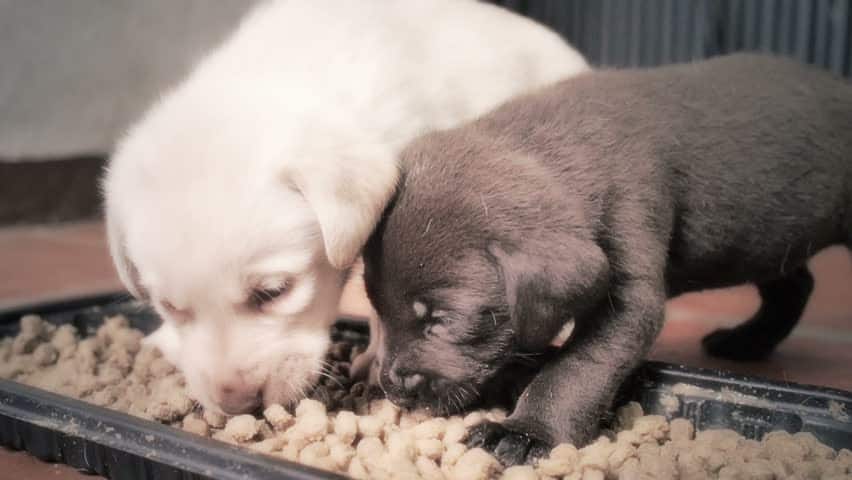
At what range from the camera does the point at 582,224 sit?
5.32ft

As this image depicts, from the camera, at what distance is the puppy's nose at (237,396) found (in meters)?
1.77

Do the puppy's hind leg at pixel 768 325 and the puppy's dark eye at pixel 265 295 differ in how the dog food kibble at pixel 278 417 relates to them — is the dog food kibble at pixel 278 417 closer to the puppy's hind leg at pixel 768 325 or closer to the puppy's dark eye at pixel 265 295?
the puppy's dark eye at pixel 265 295

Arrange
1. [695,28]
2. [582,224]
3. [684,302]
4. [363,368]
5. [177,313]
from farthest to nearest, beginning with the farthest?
[695,28]
[684,302]
[363,368]
[177,313]
[582,224]

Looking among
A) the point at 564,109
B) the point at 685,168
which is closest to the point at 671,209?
the point at 685,168

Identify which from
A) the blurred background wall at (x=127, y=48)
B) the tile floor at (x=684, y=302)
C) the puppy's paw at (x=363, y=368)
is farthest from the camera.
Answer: the blurred background wall at (x=127, y=48)

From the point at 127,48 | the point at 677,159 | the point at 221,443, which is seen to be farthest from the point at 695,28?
the point at 221,443

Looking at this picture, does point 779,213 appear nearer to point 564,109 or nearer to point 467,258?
point 564,109

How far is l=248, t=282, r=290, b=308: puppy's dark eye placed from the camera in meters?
1.80

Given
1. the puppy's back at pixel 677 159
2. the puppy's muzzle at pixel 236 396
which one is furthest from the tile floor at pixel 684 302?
the puppy's back at pixel 677 159

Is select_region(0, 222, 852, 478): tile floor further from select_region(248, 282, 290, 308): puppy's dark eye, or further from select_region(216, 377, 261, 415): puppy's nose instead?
select_region(216, 377, 261, 415): puppy's nose

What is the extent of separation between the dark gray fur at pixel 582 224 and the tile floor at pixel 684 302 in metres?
0.33

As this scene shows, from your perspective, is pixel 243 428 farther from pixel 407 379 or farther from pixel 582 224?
pixel 582 224

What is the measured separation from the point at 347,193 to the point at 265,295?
0.29 m

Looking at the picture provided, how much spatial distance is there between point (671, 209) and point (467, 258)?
1.42ft
